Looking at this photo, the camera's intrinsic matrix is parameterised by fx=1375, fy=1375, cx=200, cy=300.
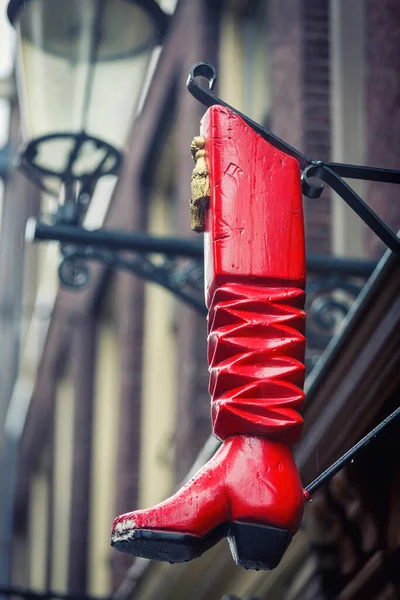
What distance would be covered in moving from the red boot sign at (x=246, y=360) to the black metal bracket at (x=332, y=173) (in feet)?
0.12

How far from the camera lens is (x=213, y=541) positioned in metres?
3.37

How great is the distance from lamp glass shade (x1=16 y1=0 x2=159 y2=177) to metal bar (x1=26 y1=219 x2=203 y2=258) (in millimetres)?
599

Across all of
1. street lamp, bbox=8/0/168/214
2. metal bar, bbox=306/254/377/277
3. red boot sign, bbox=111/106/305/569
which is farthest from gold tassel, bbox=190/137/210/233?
street lamp, bbox=8/0/168/214

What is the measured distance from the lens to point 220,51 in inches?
350

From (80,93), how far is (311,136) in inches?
52.3

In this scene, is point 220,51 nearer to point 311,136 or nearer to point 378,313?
point 311,136

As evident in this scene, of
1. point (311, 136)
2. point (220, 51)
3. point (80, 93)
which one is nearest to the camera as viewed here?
point (80, 93)

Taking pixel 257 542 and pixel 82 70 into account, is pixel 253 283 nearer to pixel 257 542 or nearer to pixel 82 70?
pixel 257 542

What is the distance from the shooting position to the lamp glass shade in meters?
6.38

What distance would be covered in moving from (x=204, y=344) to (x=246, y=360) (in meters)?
5.04

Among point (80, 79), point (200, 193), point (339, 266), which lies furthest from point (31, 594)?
point (200, 193)

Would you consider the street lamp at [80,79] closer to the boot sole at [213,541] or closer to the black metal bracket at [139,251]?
the black metal bracket at [139,251]

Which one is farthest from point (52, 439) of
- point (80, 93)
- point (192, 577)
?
point (80, 93)

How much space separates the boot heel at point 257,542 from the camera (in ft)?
10.9
